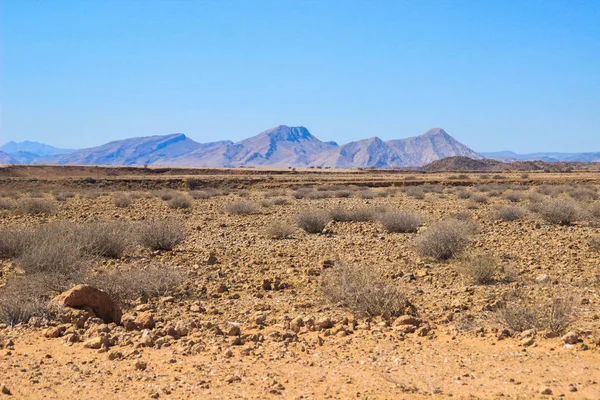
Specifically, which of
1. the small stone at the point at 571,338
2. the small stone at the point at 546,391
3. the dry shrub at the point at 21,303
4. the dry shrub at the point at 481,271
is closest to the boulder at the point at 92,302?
the dry shrub at the point at 21,303

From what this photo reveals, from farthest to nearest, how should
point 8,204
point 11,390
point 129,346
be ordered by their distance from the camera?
point 8,204 → point 129,346 → point 11,390

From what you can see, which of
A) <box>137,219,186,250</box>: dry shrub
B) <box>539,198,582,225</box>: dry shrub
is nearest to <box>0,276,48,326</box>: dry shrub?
<box>137,219,186,250</box>: dry shrub

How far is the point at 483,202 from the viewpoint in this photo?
28.1 meters

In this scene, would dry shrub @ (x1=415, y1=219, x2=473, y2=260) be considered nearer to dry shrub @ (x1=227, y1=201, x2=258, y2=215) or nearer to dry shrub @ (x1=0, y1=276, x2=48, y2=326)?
dry shrub @ (x1=0, y1=276, x2=48, y2=326)

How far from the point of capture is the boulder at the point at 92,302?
7586 millimetres

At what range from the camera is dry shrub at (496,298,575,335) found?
6.70 m

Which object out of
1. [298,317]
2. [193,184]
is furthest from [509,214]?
[193,184]

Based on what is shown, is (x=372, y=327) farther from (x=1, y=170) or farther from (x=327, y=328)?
(x=1, y=170)

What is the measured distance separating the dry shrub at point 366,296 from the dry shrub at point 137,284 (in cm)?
249

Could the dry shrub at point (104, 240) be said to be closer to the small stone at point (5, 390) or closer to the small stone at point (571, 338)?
the small stone at point (5, 390)

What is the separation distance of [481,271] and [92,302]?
6.16 metres

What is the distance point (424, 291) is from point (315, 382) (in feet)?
13.7

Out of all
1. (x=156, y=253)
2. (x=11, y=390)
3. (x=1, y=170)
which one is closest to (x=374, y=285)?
(x=11, y=390)

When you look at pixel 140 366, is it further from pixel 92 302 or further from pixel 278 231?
pixel 278 231
